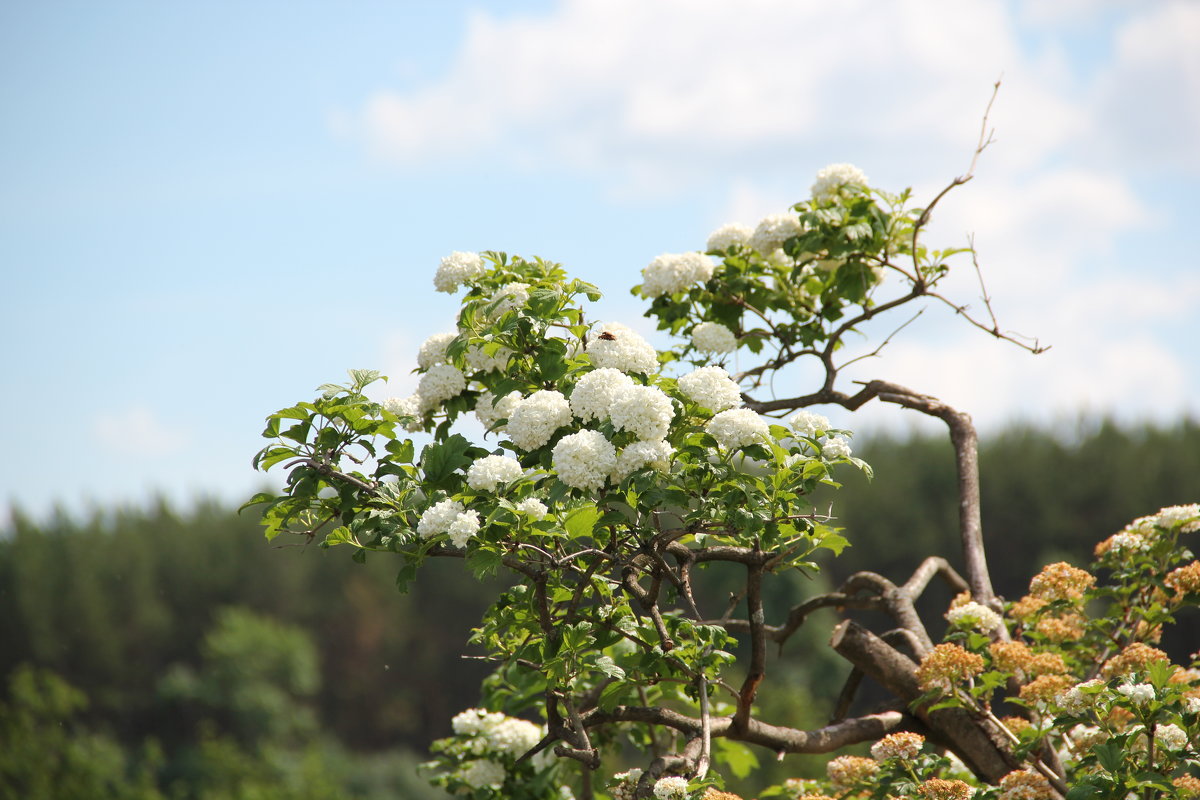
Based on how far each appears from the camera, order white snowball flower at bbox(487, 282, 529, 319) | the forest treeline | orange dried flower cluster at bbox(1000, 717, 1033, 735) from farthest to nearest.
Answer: the forest treeline, orange dried flower cluster at bbox(1000, 717, 1033, 735), white snowball flower at bbox(487, 282, 529, 319)

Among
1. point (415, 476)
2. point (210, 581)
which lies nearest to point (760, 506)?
point (415, 476)

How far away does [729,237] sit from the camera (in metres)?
4.36

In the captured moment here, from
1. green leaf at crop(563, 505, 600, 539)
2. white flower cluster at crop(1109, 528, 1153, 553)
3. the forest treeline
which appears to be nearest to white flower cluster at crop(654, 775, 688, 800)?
green leaf at crop(563, 505, 600, 539)

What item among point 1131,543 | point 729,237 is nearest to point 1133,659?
point 1131,543

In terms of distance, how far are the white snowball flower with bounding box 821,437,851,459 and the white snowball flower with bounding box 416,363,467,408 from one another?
115cm

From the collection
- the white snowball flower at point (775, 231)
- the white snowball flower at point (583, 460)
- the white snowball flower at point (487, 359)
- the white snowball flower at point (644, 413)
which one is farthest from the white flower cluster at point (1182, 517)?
the white snowball flower at point (487, 359)

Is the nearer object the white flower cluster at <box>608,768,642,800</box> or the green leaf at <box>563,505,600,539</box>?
the green leaf at <box>563,505,600,539</box>

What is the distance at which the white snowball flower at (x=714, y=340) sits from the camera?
13.1ft

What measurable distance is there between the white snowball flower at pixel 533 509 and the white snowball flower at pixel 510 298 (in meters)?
0.71

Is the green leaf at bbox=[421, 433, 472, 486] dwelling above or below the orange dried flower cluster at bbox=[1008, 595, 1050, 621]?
above

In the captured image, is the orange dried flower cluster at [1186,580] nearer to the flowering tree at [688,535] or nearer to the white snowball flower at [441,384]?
the flowering tree at [688,535]

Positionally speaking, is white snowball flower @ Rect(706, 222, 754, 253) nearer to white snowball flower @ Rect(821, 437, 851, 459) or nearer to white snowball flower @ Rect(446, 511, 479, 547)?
white snowball flower @ Rect(821, 437, 851, 459)

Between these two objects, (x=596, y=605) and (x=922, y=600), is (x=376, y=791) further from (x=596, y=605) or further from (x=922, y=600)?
(x=596, y=605)

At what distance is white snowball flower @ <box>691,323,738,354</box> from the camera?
400 cm
